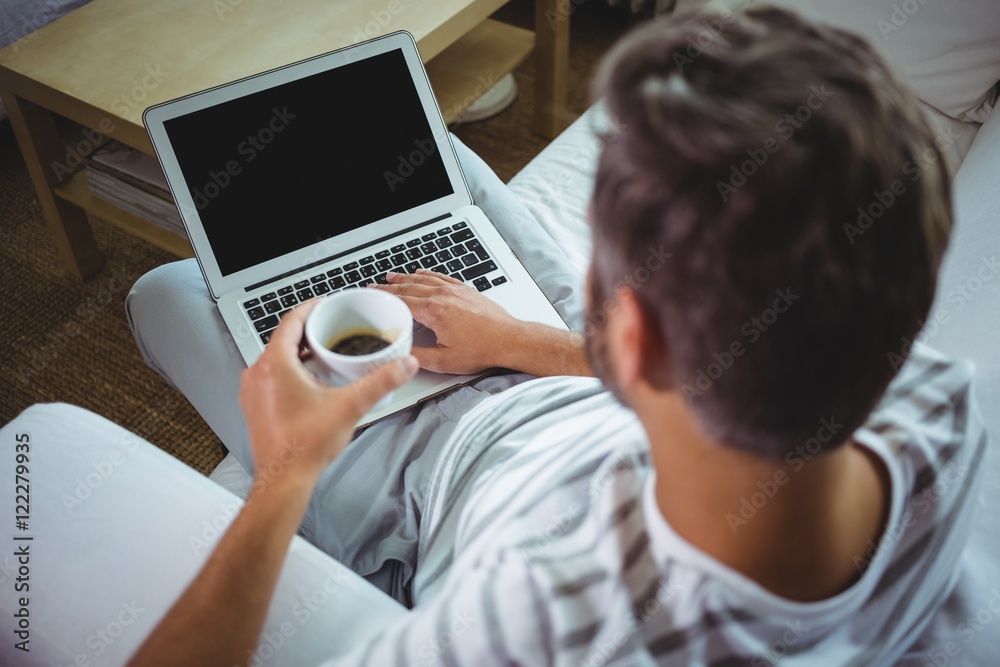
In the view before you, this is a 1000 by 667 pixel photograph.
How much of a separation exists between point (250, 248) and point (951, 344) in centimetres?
91

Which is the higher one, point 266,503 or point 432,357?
point 266,503

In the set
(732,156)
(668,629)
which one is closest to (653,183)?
(732,156)

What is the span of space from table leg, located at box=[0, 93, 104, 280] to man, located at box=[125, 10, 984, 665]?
121 centimetres

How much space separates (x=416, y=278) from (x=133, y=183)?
877 mm

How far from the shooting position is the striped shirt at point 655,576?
554mm

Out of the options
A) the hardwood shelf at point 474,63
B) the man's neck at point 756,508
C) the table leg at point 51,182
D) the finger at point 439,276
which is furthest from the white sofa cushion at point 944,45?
the table leg at point 51,182

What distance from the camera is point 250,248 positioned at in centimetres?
109

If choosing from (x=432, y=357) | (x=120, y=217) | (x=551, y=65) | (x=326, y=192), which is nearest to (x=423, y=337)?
(x=432, y=357)

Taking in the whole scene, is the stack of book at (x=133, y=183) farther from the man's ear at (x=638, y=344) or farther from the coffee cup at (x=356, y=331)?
the man's ear at (x=638, y=344)

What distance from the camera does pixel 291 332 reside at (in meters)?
0.74

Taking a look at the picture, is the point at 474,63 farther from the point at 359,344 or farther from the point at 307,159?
the point at 359,344

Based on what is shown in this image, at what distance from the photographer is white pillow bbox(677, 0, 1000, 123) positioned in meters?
1.39

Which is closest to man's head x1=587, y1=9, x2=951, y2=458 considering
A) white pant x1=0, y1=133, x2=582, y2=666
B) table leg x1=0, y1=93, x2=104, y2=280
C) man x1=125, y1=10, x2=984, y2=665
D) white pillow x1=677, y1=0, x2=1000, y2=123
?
man x1=125, y1=10, x2=984, y2=665

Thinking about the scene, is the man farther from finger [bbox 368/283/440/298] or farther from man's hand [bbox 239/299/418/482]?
finger [bbox 368/283/440/298]
